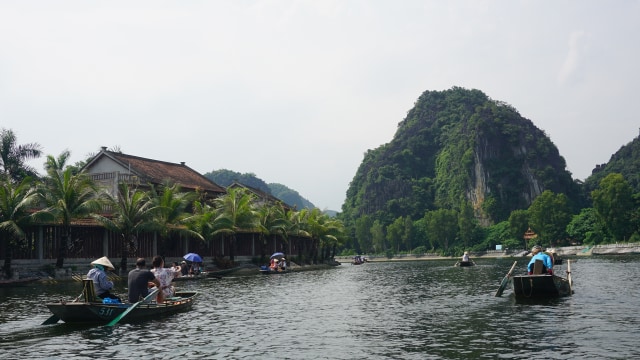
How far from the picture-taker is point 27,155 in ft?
185

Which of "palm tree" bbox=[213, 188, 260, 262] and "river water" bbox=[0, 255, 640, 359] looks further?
"palm tree" bbox=[213, 188, 260, 262]

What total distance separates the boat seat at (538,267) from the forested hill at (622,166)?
148 metres

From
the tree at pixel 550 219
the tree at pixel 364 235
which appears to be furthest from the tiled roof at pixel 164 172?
the tree at pixel 364 235

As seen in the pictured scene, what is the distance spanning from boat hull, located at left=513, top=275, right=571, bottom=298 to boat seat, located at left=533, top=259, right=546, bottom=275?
656 mm

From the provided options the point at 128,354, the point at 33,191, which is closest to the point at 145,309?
the point at 128,354

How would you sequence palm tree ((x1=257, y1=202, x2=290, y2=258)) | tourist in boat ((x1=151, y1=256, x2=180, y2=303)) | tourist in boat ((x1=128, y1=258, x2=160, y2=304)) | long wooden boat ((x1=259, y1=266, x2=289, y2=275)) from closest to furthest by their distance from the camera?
tourist in boat ((x1=128, y1=258, x2=160, y2=304)) < tourist in boat ((x1=151, y1=256, x2=180, y2=303)) < long wooden boat ((x1=259, y1=266, x2=289, y2=275)) < palm tree ((x1=257, y1=202, x2=290, y2=258))

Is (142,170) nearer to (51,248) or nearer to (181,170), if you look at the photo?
(181,170)

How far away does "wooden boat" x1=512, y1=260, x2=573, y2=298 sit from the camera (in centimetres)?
2358

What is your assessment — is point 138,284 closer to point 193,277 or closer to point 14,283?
point 14,283

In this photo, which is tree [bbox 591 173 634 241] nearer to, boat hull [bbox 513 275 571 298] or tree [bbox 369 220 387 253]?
tree [bbox 369 220 387 253]

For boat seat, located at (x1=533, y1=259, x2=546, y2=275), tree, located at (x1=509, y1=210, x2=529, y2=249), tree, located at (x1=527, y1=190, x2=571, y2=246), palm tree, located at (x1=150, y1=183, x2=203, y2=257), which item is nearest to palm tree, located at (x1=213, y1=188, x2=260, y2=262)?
palm tree, located at (x1=150, y1=183, x2=203, y2=257)

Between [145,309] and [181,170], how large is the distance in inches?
1992

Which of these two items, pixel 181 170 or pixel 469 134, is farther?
pixel 469 134

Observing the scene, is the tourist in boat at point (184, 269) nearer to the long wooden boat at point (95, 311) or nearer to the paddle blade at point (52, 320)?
the long wooden boat at point (95, 311)
